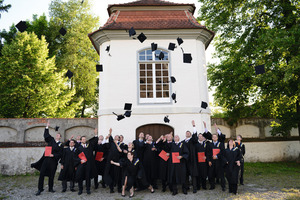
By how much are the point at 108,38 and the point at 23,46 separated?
933cm

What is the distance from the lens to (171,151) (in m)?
7.23

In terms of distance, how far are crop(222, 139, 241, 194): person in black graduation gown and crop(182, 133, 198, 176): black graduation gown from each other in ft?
3.13

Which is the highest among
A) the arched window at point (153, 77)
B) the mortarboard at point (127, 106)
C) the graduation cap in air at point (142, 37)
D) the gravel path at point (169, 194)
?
the graduation cap in air at point (142, 37)

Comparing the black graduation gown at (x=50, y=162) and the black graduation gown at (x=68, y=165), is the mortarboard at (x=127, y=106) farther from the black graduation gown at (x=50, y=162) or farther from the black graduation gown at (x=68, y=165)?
the black graduation gown at (x=50, y=162)

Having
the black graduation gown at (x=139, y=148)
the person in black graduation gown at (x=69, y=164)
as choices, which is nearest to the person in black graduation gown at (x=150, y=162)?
the black graduation gown at (x=139, y=148)

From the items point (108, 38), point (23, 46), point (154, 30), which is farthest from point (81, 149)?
point (23, 46)

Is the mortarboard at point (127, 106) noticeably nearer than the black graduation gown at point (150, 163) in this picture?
No

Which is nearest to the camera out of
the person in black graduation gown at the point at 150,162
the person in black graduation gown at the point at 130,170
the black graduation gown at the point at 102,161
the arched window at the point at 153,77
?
the person in black graduation gown at the point at 130,170

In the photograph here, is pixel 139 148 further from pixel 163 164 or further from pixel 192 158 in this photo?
pixel 192 158

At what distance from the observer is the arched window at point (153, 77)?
9781 millimetres

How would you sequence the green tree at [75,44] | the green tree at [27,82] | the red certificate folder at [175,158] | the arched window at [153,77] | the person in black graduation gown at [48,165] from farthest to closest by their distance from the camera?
the green tree at [75,44]
the green tree at [27,82]
the arched window at [153,77]
the person in black graduation gown at [48,165]
the red certificate folder at [175,158]

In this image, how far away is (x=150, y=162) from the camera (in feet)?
25.5

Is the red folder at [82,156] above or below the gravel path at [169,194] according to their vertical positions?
above

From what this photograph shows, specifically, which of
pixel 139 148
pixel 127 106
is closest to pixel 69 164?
pixel 139 148
